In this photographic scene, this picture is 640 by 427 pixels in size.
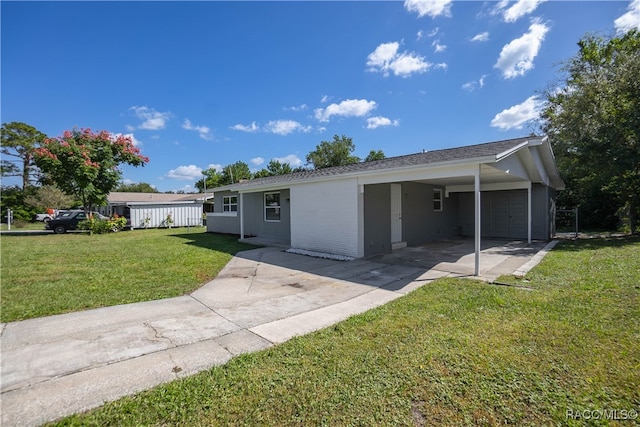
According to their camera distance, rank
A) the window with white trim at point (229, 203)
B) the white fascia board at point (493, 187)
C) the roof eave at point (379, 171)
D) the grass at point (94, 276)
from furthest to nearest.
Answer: the window with white trim at point (229, 203) → the white fascia board at point (493, 187) → the roof eave at point (379, 171) → the grass at point (94, 276)

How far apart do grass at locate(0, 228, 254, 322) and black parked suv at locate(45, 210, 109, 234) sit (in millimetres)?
9842

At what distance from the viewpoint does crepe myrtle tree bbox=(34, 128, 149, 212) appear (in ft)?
55.6

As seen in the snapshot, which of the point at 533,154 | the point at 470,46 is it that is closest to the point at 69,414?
the point at 533,154

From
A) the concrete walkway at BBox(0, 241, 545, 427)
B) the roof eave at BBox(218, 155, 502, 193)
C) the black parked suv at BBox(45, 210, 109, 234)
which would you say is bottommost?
the concrete walkway at BBox(0, 241, 545, 427)

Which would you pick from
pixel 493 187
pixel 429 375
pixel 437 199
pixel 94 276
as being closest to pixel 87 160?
pixel 94 276

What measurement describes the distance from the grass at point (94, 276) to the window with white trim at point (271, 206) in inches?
127

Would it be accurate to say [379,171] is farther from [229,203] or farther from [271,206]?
A: [229,203]

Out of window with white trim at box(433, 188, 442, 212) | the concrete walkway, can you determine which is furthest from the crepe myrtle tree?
window with white trim at box(433, 188, 442, 212)

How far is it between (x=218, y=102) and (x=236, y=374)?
18.3m

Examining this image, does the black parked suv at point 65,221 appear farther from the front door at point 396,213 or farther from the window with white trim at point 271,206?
the front door at point 396,213

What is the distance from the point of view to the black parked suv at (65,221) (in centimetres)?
1841

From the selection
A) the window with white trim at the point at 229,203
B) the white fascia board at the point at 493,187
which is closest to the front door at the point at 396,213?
the white fascia board at the point at 493,187

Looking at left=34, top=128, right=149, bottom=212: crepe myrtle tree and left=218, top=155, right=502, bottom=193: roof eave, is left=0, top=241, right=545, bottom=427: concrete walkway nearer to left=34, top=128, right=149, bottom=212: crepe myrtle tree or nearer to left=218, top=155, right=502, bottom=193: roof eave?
left=218, top=155, right=502, bottom=193: roof eave

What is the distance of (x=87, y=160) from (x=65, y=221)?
456 cm
